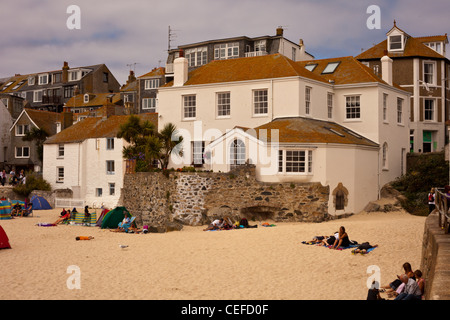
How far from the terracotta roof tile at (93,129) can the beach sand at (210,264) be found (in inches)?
787

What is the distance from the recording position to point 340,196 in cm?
3023

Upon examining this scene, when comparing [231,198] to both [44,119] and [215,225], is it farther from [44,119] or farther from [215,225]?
[44,119]

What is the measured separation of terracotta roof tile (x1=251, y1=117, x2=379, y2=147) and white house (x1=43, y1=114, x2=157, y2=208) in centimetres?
1673

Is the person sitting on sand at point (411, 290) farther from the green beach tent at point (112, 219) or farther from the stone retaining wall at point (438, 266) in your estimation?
the green beach tent at point (112, 219)

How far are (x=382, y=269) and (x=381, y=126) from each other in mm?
19600

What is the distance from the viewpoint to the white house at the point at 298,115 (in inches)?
1188

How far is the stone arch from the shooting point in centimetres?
A: 2989

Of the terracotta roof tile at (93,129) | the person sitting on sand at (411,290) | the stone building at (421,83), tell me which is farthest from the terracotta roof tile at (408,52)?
the person sitting on sand at (411,290)

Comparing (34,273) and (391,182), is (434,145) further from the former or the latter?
(34,273)

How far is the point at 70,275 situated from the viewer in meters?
17.2

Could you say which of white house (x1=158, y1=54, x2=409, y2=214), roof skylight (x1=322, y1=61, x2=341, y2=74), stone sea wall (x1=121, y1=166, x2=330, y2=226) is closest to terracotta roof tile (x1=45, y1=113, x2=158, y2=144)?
white house (x1=158, y1=54, x2=409, y2=214)

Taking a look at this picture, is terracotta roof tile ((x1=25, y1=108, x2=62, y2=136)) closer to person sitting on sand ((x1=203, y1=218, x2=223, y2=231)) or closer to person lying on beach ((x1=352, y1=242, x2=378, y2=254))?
person sitting on sand ((x1=203, y1=218, x2=223, y2=231))

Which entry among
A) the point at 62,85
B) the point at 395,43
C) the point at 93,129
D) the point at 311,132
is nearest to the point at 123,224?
the point at 311,132
